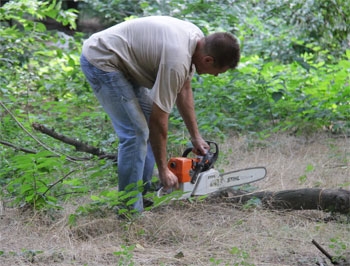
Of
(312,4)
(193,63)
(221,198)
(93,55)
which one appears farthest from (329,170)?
(312,4)

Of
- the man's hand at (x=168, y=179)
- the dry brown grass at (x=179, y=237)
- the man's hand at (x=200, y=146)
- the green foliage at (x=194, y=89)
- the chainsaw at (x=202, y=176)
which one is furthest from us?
the green foliage at (x=194, y=89)

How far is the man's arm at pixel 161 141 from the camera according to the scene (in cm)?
396

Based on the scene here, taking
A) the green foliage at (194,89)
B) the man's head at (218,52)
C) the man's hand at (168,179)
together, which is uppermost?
the man's head at (218,52)

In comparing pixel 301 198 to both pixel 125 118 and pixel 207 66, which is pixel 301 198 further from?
pixel 125 118

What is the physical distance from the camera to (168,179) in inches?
165

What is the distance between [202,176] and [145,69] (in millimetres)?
951

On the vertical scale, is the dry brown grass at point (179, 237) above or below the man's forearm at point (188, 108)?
below

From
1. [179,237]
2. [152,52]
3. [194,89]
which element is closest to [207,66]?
[152,52]

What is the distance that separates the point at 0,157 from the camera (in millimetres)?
5688

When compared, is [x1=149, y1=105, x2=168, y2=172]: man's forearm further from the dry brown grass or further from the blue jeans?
the dry brown grass

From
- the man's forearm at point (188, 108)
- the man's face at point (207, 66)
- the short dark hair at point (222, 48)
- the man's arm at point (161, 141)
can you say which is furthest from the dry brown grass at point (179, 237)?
the short dark hair at point (222, 48)

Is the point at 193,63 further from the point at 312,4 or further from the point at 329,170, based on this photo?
the point at 312,4

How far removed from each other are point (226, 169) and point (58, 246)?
2.44 m

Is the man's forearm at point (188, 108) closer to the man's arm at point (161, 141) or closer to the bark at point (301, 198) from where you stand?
the man's arm at point (161, 141)
